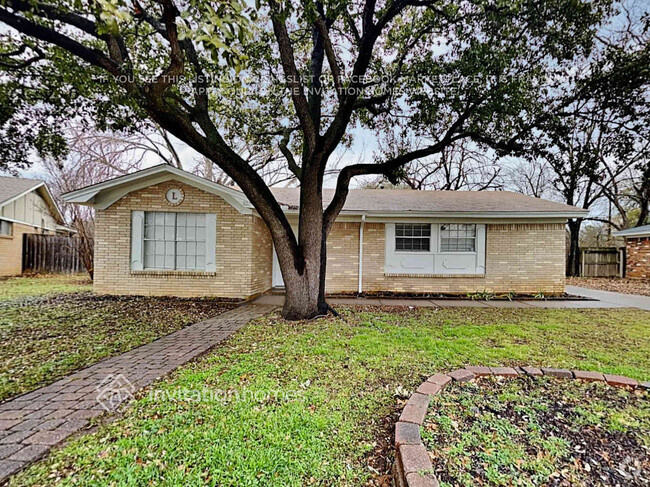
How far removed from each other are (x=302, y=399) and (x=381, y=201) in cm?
858

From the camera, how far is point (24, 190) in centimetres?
1463

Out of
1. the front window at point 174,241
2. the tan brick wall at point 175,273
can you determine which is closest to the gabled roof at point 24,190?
the tan brick wall at point 175,273

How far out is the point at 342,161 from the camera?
20.0m

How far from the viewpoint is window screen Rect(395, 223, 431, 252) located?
9766 mm

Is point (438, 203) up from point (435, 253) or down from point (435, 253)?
up

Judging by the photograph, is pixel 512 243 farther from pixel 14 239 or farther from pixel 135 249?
pixel 14 239

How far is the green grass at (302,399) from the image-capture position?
1.91m

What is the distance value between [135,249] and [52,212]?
13.9 meters

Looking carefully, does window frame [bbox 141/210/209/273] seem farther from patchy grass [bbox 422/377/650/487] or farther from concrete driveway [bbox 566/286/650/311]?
concrete driveway [bbox 566/286/650/311]

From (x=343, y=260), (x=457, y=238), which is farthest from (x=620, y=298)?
(x=343, y=260)

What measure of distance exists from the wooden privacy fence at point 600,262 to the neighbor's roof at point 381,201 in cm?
919

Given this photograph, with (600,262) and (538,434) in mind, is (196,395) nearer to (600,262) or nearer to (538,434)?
(538,434)

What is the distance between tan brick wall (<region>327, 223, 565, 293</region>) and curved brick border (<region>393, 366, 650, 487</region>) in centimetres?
612

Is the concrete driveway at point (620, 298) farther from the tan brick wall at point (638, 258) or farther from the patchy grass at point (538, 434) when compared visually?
the patchy grass at point (538, 434)
